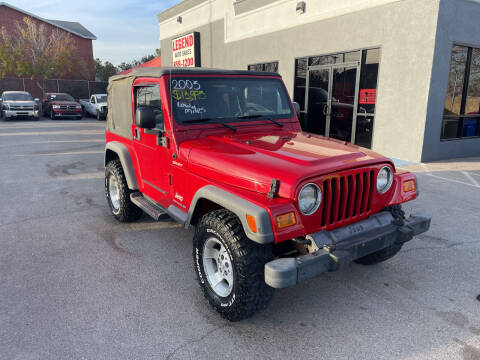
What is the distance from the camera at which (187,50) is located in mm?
17453

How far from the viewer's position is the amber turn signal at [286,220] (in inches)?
96.2

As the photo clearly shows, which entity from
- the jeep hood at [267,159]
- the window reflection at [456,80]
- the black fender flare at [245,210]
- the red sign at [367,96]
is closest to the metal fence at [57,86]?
the red sign at [367,96]

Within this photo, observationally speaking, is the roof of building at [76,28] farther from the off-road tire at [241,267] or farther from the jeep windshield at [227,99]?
the off-road tire at [241,267]

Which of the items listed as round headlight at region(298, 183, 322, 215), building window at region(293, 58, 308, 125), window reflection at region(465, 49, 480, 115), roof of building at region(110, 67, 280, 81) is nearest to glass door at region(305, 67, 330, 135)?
building window at region(293, 58, 308, 125)

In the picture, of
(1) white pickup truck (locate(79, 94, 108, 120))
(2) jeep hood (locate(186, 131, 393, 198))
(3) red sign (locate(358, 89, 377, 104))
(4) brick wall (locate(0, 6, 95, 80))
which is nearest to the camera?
(2) jeep hood (locate(186, 131, 393, 198))

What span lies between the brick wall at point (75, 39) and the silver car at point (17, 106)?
1452cm

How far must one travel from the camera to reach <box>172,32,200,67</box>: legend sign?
16.7 metres

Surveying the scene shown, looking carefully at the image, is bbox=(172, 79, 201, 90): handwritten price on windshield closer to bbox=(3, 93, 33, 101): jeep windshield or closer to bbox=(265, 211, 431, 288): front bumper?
bbox=(265, 211, 431, 288): front bumper

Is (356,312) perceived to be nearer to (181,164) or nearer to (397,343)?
(397,343)

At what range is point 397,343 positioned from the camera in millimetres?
2641

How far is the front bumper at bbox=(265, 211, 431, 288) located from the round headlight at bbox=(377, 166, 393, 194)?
8.2 inches

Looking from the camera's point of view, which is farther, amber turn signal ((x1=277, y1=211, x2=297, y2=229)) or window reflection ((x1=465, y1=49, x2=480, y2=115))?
window reflection ((x1=465, y1=49, x2=480, y2=115))

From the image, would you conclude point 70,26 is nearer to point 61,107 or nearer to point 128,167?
point 61,107

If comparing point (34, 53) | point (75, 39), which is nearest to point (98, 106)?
point (34, 53)
